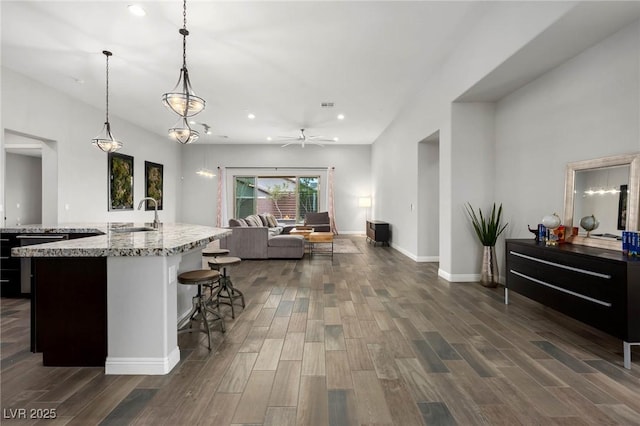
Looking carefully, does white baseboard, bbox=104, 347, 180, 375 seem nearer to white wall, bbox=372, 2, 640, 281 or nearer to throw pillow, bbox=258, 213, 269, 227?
white wall, bbox=372, 2, 640, 281

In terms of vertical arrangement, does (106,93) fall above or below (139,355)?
above

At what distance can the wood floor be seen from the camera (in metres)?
1.71

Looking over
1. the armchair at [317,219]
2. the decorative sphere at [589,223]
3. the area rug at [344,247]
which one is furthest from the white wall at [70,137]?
the decorative sphere at [589,223]

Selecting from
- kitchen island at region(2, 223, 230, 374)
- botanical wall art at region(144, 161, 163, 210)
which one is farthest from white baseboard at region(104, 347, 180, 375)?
botanical wall art at region(144, 161, 163, 210)

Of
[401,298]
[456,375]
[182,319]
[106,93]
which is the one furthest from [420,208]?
[106,93]

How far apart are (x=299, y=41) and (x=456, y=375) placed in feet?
13.0

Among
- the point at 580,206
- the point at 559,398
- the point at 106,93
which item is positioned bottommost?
the point at 559,398

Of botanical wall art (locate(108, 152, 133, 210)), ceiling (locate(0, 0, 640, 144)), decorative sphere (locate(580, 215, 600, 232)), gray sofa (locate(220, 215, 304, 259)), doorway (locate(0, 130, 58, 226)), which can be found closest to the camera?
decorative sphere (locate(580, 215, 600, 232))

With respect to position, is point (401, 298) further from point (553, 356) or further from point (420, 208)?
point (420, 208)

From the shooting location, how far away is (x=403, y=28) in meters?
3.59

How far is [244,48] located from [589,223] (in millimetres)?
4455

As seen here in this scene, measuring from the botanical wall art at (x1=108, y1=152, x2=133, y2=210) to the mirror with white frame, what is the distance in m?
8.36

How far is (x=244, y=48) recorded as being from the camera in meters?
4.04

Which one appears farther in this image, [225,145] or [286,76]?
[225,145]
